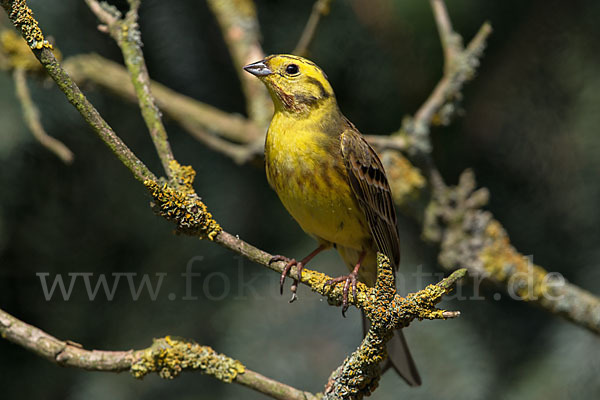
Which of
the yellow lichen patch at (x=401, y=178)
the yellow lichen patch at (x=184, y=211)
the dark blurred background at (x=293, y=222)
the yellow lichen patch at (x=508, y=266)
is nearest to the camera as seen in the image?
the yellow lichen patch at (x=184, y=211)

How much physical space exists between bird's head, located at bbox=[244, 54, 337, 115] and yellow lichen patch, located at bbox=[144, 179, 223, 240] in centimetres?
98

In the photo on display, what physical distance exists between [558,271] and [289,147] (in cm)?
177

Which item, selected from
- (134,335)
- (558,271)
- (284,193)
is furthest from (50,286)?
(558,271)

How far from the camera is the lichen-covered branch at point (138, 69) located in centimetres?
226

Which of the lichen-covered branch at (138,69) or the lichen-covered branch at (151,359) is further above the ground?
the lichen-covered branch at (138,69)

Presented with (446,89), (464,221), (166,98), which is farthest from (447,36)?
(166,98)

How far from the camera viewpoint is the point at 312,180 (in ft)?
9.18

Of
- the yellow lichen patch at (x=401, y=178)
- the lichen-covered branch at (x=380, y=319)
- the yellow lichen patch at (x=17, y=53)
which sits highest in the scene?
the yellow lichen patch at (x=17, y=53)

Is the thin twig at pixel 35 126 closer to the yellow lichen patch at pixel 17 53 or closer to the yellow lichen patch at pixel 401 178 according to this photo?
the yellow lichen patch at pixel 17 53

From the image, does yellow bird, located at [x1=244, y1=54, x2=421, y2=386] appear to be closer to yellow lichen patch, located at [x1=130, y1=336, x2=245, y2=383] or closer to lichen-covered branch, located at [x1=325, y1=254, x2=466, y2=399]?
yellow lichen patch, located at [x1=130, y1=336, x2=245, y2=383]

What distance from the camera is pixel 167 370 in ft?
7.33

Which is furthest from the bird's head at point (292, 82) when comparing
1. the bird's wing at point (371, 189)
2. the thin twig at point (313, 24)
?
the thin twig at point (313, 24)

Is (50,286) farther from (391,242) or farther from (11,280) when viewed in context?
(391,242)

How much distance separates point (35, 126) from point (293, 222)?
4.62 feet
